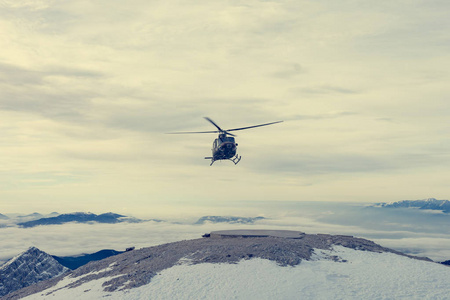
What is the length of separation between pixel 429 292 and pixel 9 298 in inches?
2282

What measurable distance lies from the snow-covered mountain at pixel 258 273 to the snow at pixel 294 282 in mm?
91

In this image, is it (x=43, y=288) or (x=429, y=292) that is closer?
(x=429, y=292)

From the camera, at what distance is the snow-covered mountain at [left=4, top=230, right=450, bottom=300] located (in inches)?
1831

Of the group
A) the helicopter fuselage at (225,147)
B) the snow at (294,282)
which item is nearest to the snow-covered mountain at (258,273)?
the snow at (294,282)

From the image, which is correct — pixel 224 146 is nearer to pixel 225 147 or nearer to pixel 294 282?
pixel 225 147

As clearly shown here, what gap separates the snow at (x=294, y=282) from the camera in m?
45.8

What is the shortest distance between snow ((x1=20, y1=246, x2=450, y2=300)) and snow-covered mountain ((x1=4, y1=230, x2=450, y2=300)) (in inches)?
3.6

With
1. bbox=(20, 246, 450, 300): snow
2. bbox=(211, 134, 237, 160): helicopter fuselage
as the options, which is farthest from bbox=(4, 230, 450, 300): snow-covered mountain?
bbox=(211, 134, 237, 160): helicopter fuselage

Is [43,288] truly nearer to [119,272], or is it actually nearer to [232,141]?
[119,272]

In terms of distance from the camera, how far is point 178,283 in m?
49.2

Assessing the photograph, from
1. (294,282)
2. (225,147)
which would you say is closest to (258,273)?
(294,282)

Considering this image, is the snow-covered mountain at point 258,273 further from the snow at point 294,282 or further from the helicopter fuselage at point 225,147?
the helicopter fuselage at point 225,147

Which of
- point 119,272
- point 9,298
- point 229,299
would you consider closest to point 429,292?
point 229,299

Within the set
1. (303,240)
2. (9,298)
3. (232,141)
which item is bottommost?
(9,298)
